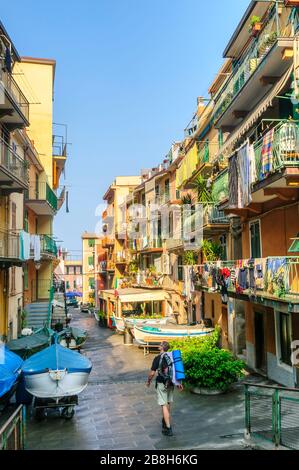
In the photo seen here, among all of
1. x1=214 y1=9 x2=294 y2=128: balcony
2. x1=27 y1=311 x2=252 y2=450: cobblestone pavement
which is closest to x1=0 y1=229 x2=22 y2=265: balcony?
x1=27 y1=311 x2=252 y2=450: cobblestone pavement

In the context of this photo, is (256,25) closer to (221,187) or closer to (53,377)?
(221,187)

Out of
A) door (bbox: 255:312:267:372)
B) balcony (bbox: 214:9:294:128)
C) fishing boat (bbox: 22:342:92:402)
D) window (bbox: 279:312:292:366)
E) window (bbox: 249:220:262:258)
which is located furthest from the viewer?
door (bbox: 255:312:267:372)

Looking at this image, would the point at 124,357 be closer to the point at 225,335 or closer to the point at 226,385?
the point at 225,335

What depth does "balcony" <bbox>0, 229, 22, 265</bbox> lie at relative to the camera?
17.7 metres

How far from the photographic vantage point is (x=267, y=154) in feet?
38.3

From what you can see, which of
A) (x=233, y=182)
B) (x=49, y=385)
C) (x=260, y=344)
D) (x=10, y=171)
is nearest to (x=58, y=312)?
(x=10, y=171)

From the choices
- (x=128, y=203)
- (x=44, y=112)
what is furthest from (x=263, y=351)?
(x=128, y=203)

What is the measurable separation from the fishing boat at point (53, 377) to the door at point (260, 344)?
7.65 m

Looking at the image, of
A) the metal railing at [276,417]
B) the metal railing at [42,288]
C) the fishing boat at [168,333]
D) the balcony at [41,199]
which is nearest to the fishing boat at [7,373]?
the metal railing at [276,417]

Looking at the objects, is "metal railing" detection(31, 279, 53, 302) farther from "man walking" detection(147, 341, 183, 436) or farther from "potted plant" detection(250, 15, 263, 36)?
"man walking" detection(147, 341, 183, 436)

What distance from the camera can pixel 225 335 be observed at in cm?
2114

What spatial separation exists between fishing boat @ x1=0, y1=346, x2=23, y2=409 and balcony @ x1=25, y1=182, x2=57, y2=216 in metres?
16.6

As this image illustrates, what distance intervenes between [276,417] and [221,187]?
10176mm

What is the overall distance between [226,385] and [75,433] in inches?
187
